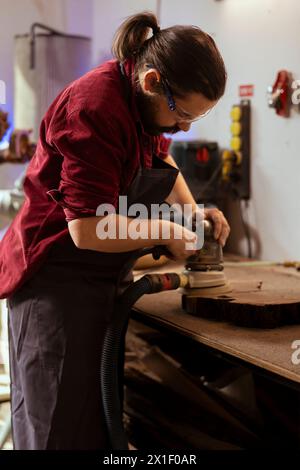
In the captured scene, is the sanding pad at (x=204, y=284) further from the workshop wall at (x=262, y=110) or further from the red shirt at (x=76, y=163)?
the workshop wall at (x=262, y=110)

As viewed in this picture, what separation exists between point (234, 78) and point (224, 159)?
0.32 metres

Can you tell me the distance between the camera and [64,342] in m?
1.59

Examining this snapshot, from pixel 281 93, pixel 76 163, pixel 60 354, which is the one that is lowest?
pixel 60 354

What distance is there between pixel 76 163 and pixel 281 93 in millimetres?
1174

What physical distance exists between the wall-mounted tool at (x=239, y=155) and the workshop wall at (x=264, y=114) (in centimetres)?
3

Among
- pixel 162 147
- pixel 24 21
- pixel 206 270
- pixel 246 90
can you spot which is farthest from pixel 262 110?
pixel 24 21

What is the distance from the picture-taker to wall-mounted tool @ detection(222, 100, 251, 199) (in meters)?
2.62

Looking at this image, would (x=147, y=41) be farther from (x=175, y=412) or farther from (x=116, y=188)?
(x=175, y=412)

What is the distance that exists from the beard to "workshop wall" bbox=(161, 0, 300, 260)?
90cm

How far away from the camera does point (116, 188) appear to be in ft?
4.80

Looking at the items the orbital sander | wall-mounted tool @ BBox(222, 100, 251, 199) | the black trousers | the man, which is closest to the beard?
the man

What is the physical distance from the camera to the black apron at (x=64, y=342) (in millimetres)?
A: 1598

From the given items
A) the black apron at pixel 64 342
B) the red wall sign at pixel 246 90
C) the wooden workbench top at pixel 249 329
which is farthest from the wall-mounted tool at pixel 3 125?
the black apron at pixel 64 342

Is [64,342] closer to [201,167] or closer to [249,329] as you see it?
[249,329]
